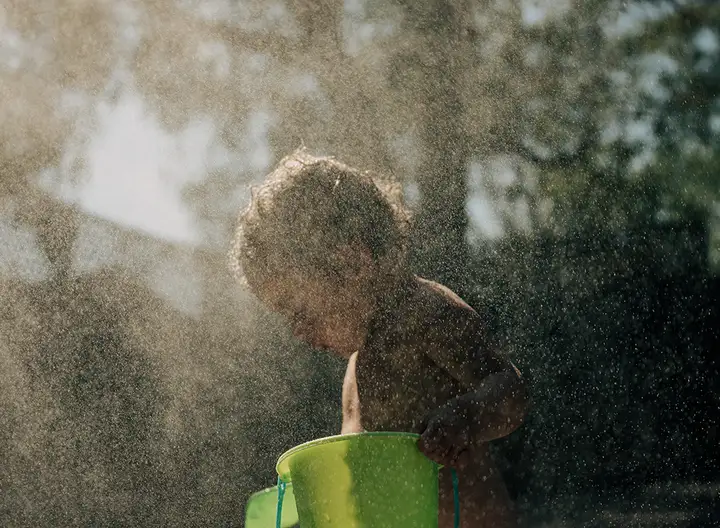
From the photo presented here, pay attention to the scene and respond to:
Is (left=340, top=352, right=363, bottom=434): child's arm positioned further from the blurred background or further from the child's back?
the blurred background

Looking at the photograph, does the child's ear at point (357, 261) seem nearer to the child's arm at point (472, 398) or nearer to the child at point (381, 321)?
the child at point (381, 321)

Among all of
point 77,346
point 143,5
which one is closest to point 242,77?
point 143,5

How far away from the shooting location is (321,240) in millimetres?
2482

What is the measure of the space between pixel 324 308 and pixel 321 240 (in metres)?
0.22

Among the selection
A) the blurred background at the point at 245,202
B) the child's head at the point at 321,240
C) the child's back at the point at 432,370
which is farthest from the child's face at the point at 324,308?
the blurred background at the point at 245,202

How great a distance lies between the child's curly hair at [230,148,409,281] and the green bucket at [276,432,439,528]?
0.86 metres

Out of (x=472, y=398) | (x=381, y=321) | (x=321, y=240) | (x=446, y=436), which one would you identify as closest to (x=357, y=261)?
(x=321, y=240)

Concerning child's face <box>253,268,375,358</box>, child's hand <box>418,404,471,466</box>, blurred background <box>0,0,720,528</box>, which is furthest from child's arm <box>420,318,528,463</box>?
blurred background <box>0,0,720,528</box>

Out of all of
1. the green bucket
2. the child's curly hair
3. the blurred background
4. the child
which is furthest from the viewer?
the blurred background

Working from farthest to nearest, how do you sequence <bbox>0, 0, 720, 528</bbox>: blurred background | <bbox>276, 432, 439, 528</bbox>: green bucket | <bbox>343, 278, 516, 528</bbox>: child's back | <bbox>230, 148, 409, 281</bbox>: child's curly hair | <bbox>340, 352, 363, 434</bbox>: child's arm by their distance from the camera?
Result: <bbox>0, 0, 720, 528</bbox>: blurred background → <bbox>230, 148, 409, 281</bbox>: child's curly hair → <bbox>340, 352, 363, 434</bbox>: child's arm → <bbox>343, 278, 516, 528</bbox>: child's back → <bbox>276, 432, 439, 528</bbox>: green bucket

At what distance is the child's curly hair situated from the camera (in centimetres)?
248

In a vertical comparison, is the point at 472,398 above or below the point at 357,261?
below

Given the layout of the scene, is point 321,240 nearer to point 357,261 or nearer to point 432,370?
point 357,261

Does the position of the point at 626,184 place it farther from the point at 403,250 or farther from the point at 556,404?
the point at 403,250
